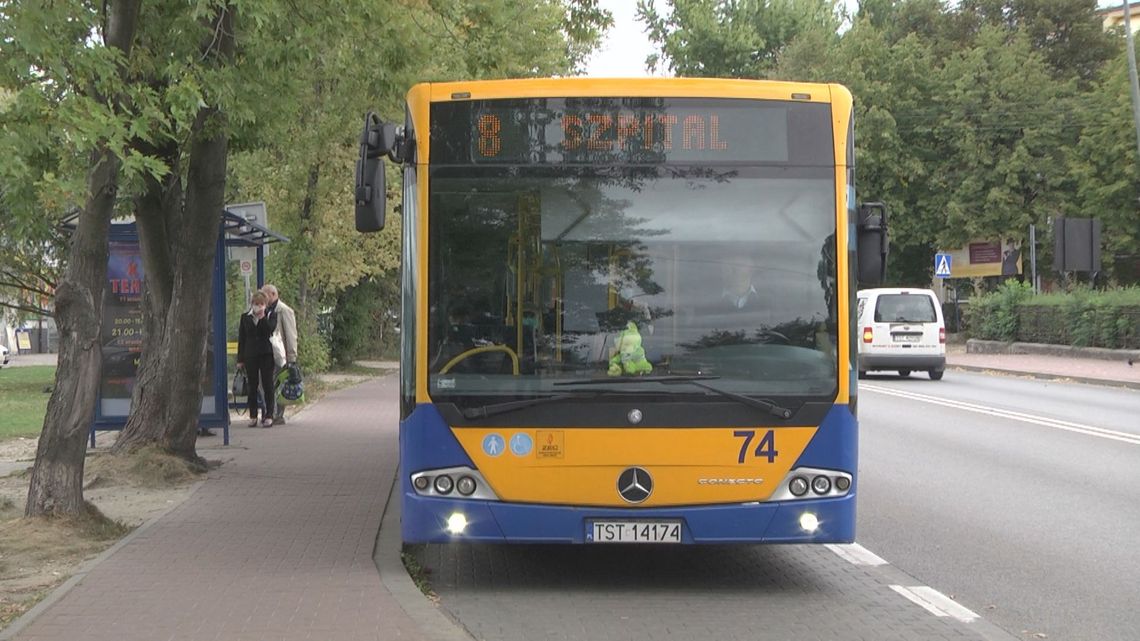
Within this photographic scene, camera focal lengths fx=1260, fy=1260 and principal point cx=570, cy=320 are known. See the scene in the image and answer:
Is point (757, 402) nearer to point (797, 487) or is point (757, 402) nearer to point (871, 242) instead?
point (797, 487)

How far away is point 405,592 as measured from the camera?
677 cm

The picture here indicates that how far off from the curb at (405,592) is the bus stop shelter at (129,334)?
5117 mm

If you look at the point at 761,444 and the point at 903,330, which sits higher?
the point at 903,330

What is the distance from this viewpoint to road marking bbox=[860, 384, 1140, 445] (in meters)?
15.6

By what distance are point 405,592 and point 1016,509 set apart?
228 inches

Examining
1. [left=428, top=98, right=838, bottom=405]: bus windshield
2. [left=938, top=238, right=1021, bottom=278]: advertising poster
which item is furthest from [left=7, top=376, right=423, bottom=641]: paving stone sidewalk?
[left=938, top=238, right=1021, bottom=278]: advertising poster

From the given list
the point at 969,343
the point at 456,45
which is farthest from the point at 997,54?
the point at 456,45

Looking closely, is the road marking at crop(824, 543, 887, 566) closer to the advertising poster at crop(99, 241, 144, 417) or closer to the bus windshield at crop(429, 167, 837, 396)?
Answer: the bus windshield at crop(429, 167, 837, 396)

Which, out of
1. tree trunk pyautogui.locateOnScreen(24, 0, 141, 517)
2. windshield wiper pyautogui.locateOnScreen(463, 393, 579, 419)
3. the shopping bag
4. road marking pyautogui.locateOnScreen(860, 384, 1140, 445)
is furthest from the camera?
the shopping bag

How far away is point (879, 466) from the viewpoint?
13219mm

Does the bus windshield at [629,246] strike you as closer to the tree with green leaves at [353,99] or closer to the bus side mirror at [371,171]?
the bus side mirror at [371,171]

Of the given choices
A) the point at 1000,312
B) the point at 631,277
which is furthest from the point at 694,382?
the point at 1000,312

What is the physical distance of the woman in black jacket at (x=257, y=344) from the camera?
1571cm

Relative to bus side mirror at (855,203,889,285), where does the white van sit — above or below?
below
